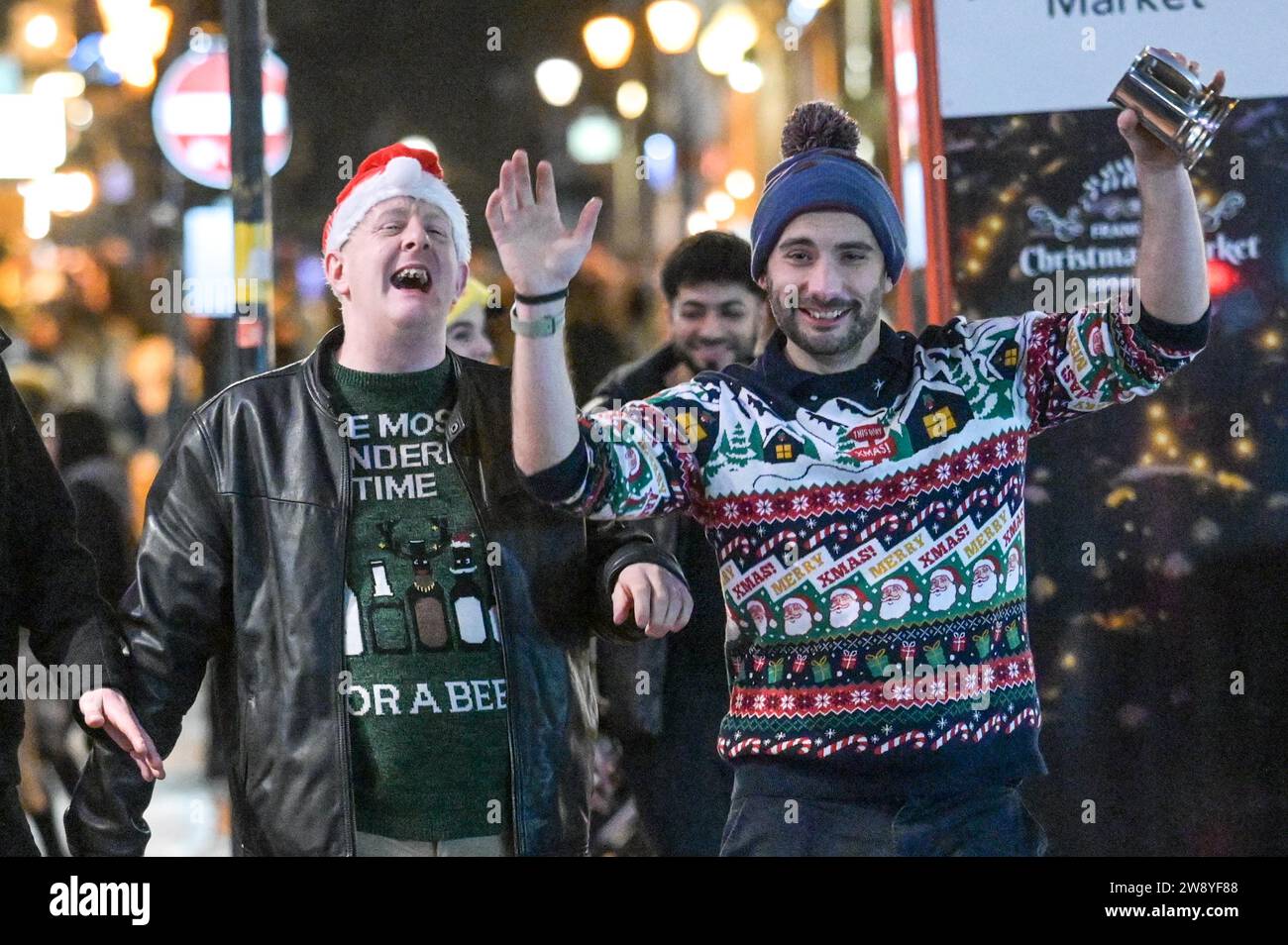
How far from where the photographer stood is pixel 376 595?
3188mm

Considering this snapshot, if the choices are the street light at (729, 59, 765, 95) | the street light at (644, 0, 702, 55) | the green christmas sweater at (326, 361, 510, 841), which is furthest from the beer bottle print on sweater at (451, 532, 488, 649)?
the street light at (729, 59, 765, 95)

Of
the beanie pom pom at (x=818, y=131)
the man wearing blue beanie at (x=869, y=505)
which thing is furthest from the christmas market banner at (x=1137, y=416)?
the man wearing blue beanie at (x=869, y=505)

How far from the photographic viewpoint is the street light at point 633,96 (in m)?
6.67

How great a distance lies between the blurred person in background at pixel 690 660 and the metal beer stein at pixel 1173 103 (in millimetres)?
1009

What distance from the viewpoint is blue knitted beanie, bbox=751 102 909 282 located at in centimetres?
310

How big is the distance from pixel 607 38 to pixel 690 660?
5.26 ft

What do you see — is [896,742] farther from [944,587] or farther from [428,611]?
[428,611]

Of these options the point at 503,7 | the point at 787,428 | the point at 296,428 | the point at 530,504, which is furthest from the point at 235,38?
the point at 787,428

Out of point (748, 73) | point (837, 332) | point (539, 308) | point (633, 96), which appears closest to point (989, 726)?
point (837, 332)

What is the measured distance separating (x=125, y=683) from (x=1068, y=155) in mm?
2359
